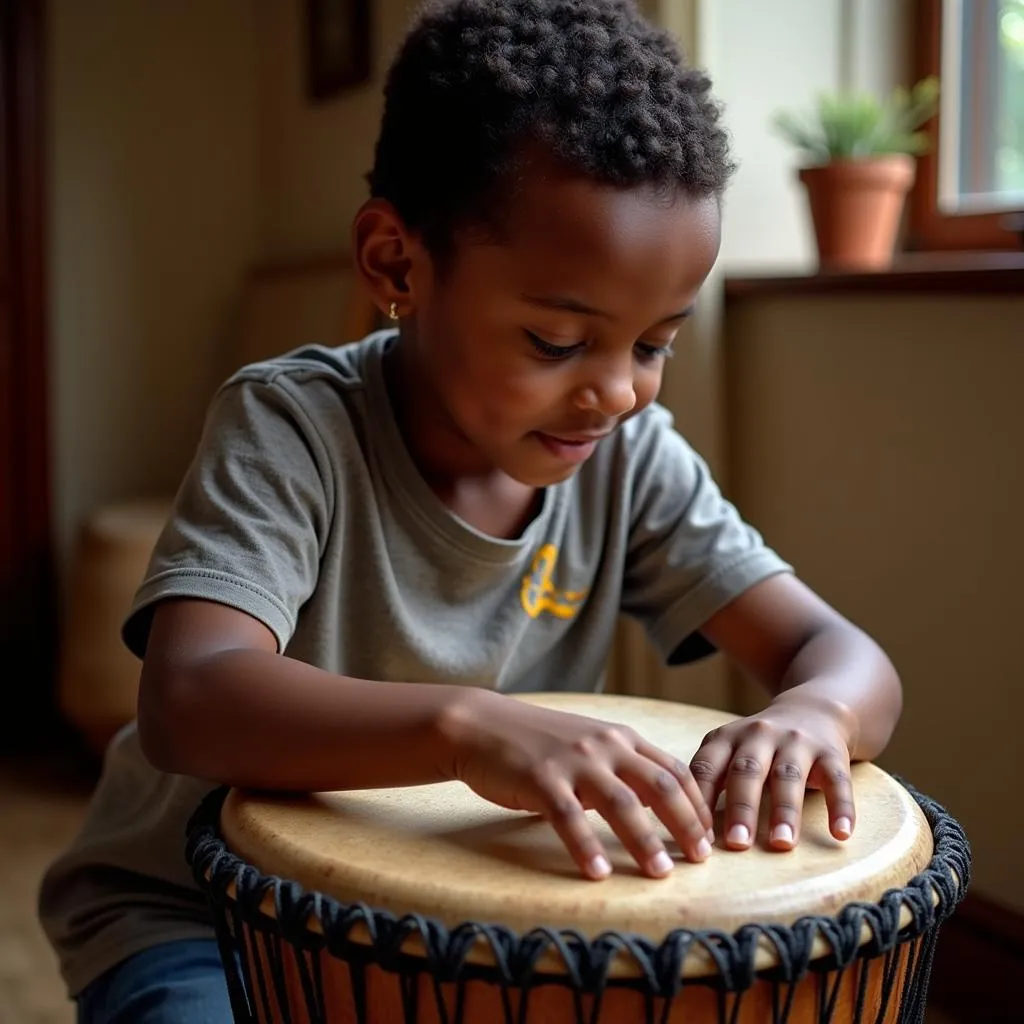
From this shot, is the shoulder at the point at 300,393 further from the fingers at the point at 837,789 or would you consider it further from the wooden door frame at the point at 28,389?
the wooden door frame at the point at 28,389

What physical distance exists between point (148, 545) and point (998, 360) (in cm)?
163

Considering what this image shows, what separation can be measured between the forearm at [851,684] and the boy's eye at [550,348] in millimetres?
277

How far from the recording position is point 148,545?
2549mm

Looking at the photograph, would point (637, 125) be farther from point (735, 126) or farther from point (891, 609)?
point (735, 126)

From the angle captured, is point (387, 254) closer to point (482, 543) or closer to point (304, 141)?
point (482, 543)

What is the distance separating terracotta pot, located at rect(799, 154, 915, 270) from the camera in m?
1.82

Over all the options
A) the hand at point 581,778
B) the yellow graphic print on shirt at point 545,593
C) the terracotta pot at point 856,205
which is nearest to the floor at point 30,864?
the yellow graphic print on shirt at point 545,593

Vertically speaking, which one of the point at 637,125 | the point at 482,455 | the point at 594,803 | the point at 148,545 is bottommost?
the point at 148,545

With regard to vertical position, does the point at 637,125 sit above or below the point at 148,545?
above

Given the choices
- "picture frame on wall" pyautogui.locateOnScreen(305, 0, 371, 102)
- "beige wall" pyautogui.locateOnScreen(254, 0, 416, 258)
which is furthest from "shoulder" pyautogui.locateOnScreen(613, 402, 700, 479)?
"picture frame on wall" pyautogui.locateOnScreen(305, 0, 371, 102)

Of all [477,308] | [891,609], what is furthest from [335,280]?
[477,308]

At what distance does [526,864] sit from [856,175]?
136 centimetres

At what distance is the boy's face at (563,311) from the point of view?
34.4 inches

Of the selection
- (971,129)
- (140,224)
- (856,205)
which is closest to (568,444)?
(856,205)
